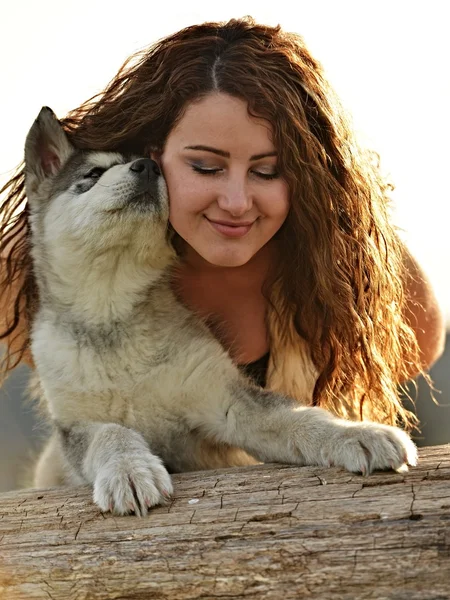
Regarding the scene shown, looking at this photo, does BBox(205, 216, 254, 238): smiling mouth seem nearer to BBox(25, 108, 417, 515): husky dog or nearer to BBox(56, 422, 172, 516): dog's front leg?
BBox(25, 108, 417, 515): husky dog

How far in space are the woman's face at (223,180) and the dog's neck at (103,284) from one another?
0.25 m

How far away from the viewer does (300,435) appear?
3082 mm

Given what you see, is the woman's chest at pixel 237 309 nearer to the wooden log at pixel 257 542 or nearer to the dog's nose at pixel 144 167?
the dog's nose at pixel 144 167

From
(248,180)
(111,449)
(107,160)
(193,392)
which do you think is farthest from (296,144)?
(111,449)

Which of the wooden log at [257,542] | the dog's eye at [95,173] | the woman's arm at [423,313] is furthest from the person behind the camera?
the woman's arm at [423,313]

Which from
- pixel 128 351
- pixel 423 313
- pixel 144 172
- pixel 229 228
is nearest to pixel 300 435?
pixel 128 351

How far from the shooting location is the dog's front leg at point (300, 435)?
9.12 ft

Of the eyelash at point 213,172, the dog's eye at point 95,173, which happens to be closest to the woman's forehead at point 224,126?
the eyelash at point 213,172

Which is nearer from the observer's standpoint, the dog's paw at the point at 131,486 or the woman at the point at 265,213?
the dog's paw at the point at 131,486

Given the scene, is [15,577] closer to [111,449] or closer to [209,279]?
[111,449]

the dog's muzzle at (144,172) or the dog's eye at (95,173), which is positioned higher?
the dog's eye at (95,173)

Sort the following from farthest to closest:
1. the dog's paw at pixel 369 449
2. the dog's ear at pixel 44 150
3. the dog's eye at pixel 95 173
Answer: the dog's ear at pixel 44 150 → the dog's eye at pixel 95 173 → the dog's paw at pixel 369 449

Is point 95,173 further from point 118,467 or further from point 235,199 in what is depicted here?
point 118,467

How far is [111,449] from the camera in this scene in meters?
3.10
